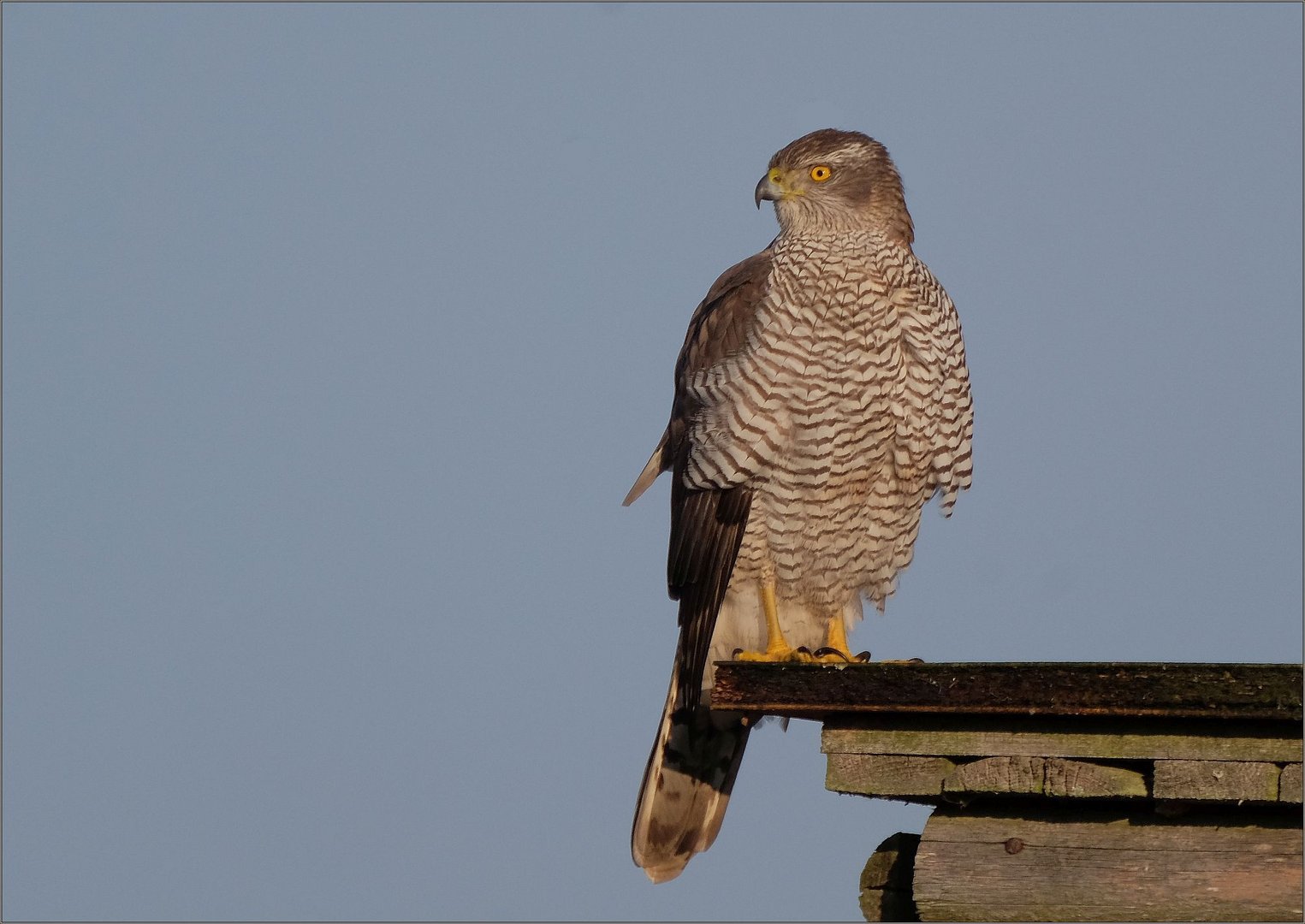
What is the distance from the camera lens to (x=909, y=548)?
6.37 meters

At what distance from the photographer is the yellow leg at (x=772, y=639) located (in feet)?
19.0

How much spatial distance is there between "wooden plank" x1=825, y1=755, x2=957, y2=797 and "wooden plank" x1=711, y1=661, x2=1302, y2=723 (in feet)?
0.46

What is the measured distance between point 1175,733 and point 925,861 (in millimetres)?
743

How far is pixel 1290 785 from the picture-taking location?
3824 mm

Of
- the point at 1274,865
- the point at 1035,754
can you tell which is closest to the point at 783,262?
the point at 1035,754

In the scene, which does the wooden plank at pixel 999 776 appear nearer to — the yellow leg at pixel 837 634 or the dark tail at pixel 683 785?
the dark tail at pixel 683 785

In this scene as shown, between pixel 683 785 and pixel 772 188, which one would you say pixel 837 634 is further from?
pixel 772 188

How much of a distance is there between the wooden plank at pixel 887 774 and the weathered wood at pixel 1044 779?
1.7 inches

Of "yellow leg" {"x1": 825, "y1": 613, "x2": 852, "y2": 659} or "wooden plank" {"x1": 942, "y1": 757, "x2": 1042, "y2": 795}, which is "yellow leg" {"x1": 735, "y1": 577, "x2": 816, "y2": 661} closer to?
"yellow leg" {"x1": 825, "y1": 613, "x2": 852, "y2": 659}

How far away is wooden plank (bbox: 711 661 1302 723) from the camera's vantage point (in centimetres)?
383

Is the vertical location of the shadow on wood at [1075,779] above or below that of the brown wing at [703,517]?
below

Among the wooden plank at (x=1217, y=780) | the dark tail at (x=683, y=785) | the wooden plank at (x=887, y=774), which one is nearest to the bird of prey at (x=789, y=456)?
the dark tail at (x=683, y=785)

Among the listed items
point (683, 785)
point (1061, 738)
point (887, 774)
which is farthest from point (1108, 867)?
point (683, 785)

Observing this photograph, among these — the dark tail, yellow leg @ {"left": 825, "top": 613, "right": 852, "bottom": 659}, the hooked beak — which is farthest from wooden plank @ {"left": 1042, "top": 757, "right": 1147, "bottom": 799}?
the hooked beak
